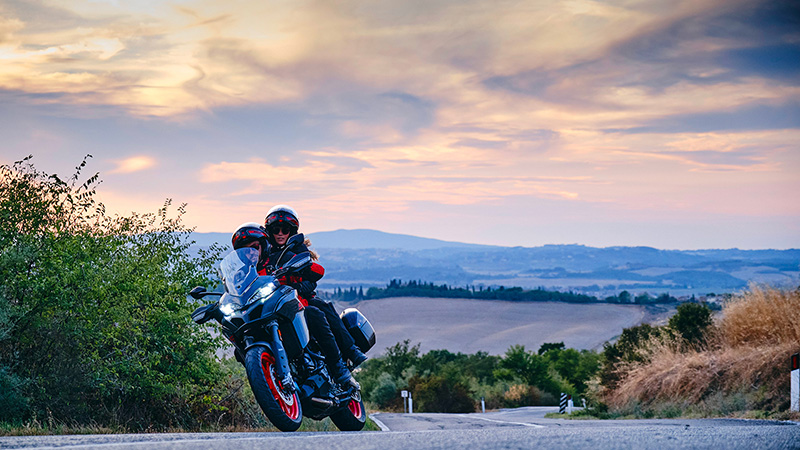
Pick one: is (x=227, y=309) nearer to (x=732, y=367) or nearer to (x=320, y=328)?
(x=320, y=328)

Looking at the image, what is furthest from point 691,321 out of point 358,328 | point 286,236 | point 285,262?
point 285,262

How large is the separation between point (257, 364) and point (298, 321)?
2.40 ft

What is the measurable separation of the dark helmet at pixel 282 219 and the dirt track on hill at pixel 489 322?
112 meters

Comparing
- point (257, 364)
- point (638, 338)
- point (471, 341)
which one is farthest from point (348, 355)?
point (471, 341)

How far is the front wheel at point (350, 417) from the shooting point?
8695 mm

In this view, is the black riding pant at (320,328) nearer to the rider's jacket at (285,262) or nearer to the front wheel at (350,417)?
the rider's jacket at (285,262)

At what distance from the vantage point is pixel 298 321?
7645 mm

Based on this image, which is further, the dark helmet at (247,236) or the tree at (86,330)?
the tree at (86,330)

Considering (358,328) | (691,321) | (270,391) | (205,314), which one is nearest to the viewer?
(270,391)

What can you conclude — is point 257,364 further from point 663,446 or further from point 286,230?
point 663,446

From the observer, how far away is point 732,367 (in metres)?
17.1

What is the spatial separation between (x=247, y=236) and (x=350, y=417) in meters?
2.61

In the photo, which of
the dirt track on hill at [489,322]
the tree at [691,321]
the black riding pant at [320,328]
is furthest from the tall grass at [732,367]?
the dirt track on hill at [489,322]

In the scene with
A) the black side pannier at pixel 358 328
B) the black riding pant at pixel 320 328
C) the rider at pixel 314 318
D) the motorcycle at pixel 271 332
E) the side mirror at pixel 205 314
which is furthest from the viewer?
the black side pannier at pixel 358 328
